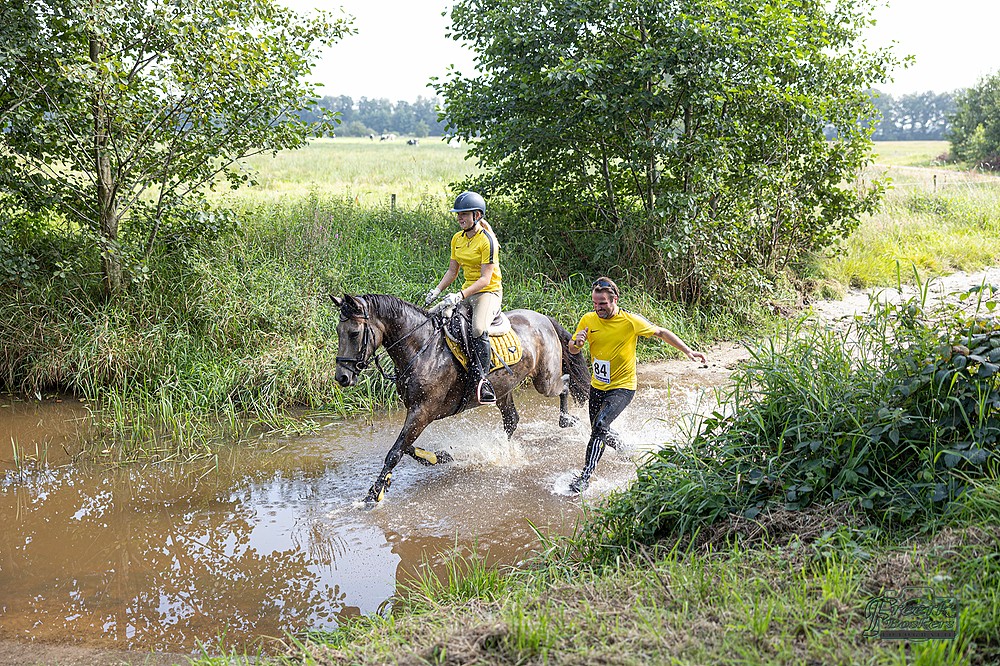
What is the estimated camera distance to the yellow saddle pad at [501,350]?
25.5 ft

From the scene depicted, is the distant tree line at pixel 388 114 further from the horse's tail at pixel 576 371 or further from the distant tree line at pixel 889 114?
the horse's tail at pixel 576 371

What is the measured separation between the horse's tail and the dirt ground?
54.7 inches

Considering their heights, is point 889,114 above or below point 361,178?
above

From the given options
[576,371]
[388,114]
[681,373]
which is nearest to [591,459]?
[576,371]

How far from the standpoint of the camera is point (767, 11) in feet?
37.7

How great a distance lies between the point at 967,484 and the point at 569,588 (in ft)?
7.62

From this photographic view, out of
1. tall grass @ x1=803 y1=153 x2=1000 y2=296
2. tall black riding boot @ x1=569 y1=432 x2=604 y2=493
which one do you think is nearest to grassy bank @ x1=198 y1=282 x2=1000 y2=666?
tall black riding boot @ x1=569 y1=432 x2=604 y2=493

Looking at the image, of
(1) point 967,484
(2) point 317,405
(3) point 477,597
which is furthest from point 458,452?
(1) point 967,484

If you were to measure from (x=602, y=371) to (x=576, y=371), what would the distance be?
2.02 metres

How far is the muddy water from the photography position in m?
5.43

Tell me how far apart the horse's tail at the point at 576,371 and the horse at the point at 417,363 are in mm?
220

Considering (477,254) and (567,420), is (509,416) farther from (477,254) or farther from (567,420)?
(477,254)

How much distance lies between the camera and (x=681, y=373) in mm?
10969

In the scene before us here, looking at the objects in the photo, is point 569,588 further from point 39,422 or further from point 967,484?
point 39,422
